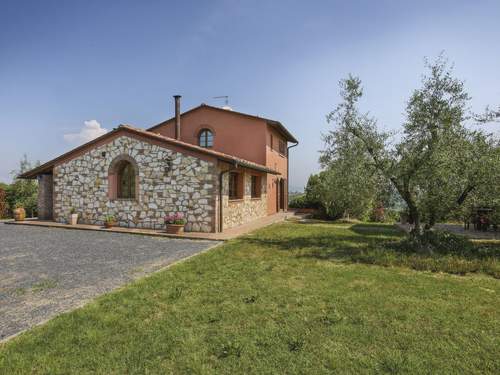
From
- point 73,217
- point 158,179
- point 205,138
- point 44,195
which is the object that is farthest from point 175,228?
point 44,195

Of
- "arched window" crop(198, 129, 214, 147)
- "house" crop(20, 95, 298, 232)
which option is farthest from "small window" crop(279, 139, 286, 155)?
"arched window" crop(198, 129, 214, 147)

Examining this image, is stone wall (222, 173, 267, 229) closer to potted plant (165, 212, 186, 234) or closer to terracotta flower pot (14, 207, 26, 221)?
potted plant (165, 212, 186, 234)

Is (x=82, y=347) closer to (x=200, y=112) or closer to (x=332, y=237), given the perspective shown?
(x=332, y=237)

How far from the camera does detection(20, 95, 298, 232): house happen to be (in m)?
11.5

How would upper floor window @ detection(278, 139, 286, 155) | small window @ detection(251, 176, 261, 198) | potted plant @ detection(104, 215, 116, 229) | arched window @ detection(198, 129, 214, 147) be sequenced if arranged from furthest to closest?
1. upper floor window @ detection(278, 139, 286, 155)
2. arched window @ detection(198, 129, 214, 147)
3. small window @ detection(251, 176, 261, 198)
4. potted plant @ detection(104, 215, 116, 229)

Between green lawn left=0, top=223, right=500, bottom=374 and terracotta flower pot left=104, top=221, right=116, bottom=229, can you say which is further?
terracotta flower pot left=104, top=221, right=116, bottom=229

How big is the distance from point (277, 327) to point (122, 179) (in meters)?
12.0

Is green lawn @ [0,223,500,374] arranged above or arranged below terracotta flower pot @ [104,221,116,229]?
below

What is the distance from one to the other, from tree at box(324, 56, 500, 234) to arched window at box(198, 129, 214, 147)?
37.9 feet

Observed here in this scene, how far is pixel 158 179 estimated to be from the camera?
39.8 ft

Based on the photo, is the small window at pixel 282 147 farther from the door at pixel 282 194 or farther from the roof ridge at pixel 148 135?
the roof ridge at pixel 148 135

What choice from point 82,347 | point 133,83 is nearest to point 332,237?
point 82,347

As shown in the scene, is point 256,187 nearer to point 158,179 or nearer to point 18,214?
point 158,179

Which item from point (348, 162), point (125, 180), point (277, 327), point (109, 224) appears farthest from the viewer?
point (125, 180)
